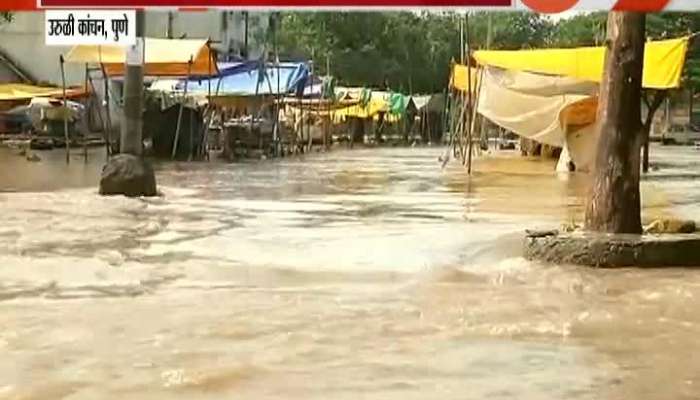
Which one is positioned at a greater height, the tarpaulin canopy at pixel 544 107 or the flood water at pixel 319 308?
the tarpaulin canopy at pixel 544 107

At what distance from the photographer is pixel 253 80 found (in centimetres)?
2773

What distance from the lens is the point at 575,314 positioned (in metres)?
6.83

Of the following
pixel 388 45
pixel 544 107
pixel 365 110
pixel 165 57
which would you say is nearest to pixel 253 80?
pixel 165 57

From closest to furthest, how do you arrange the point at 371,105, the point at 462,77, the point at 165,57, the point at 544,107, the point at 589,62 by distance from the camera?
the point at 589,62 → the point at 165,57 → the point at 544,107 → the point at 462,77 → the point at 371,105

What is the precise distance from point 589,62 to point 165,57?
6981mm

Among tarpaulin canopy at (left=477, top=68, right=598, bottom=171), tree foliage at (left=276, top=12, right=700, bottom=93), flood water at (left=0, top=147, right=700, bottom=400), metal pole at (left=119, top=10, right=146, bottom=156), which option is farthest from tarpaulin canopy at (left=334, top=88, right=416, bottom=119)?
flood water at (left=0, top=147, right=700, bottom=400)

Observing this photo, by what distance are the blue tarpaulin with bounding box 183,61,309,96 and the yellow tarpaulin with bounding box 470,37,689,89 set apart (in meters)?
8.08

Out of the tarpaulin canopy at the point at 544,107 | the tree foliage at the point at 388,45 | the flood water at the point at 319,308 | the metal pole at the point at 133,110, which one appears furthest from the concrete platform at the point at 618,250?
the tree foliage at the point at 388,45

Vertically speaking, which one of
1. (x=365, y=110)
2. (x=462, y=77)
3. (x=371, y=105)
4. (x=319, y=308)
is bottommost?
(x=319, y=308)

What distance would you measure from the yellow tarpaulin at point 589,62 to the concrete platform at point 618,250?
8240 mm

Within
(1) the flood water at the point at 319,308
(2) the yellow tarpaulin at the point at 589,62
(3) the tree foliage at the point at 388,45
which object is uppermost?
(3) the tree foliage at the point at 388,45

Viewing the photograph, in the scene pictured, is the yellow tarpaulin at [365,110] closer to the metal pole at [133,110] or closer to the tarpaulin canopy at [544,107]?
the tarpaulin canopy at [544,107]

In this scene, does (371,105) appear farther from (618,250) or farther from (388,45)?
(618,250)

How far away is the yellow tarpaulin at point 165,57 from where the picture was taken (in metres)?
19.8
